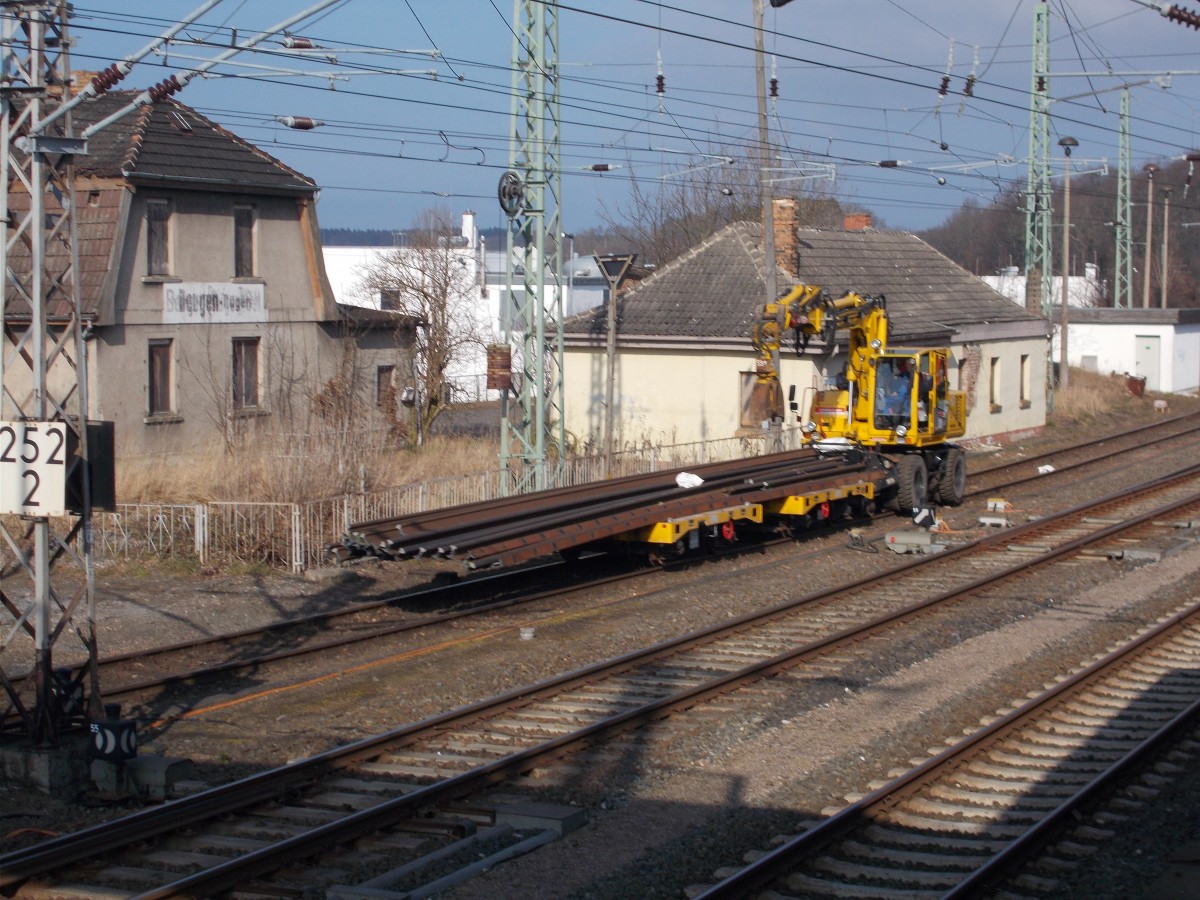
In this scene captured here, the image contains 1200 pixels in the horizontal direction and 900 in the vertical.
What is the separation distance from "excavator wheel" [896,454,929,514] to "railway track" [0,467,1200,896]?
6.57 m

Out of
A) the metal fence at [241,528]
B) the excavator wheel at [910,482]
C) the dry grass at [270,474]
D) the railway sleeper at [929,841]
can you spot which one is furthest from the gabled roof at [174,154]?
the railway sleeper at [929,841]

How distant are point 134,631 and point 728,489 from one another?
813 centimetres

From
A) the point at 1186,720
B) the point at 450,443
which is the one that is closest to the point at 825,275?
the point at 450,443

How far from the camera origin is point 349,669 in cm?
1255

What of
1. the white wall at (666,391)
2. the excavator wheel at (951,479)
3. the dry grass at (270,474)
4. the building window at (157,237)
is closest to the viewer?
the dry grass at (270,474)

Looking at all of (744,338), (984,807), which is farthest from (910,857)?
(744,338)

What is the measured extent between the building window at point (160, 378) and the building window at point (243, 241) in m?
2.40

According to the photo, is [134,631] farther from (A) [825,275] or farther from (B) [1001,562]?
(A) [825,275]

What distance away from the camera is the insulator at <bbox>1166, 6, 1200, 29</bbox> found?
39.3 ft

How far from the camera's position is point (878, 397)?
74.8ft

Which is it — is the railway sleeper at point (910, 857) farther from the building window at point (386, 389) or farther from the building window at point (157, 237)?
the building window at point (386, 389)

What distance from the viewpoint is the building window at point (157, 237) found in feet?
82.5

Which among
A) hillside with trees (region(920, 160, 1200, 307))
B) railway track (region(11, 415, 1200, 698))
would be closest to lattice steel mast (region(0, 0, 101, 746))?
railway track (region(11, 415, 1200, 698))

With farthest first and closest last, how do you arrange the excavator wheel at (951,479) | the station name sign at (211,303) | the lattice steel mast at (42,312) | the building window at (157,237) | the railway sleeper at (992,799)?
the station name sign at (211,303), the building window at (157,237), the excavator wheel at (951,479), the lattice steel mast at (42,312), the railway sleeper at (992,799)
